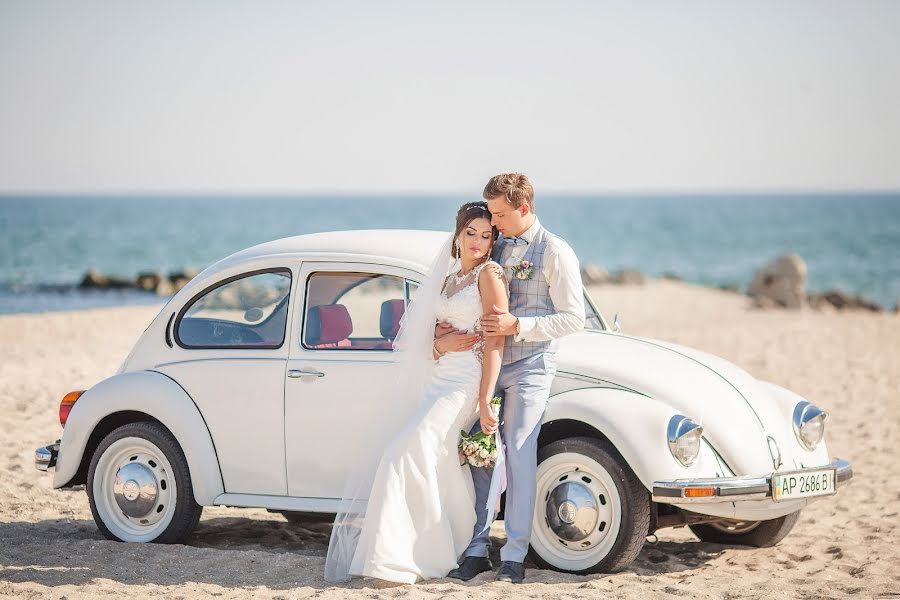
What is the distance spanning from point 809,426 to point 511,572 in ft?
6.60

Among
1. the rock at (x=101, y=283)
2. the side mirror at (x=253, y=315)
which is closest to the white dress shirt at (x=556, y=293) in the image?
the side mirror at (x=253, y=315)

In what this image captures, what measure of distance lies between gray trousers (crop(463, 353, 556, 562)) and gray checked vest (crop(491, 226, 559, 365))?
0.06 metres

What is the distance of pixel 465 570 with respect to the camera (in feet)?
19.7

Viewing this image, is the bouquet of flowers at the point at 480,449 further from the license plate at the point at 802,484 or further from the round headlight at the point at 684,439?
the license plate at the point at 802,484

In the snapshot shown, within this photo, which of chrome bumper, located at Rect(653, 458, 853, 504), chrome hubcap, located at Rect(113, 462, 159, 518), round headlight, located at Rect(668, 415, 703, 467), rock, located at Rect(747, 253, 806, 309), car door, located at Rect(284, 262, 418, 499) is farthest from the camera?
rock, located at Rect(747, 253, 806, 309)

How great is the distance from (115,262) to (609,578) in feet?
159

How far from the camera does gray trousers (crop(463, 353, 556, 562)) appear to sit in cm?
594

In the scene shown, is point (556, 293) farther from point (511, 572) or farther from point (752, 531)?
point (752, 531)

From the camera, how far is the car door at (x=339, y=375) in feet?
20.5

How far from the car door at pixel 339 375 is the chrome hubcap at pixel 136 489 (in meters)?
0.94

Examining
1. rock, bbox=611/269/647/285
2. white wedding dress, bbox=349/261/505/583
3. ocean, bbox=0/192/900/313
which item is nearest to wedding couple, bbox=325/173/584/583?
white wedding dress, bbox=349/261/505/583

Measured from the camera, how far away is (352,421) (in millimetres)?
6281

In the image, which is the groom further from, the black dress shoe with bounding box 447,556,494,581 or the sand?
the sand

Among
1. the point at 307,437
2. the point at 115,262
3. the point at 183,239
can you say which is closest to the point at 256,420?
the point at 307,437
